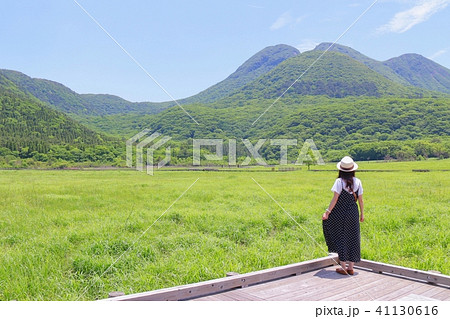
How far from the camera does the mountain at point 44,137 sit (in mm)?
83062

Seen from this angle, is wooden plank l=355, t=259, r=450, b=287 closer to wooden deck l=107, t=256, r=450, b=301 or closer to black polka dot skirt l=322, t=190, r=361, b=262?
wooden deck l=107, t=256, r=450, b=301

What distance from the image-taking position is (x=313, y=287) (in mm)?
5609

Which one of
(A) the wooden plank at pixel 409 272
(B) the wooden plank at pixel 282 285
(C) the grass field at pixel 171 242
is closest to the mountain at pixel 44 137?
(C) the grass field at pixel 171 242

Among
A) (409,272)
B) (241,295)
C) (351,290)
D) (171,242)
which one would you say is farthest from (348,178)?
(171,242)

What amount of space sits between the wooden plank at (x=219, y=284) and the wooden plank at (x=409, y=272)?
0.61m

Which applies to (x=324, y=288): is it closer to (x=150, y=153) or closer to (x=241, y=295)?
(x=241, y=295)

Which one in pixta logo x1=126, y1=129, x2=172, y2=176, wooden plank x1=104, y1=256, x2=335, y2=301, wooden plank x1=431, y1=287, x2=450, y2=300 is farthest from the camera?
pixta logo x1=126, y1=129, x2=172, y2=176

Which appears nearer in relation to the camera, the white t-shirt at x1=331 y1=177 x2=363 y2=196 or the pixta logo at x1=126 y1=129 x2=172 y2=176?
the white t-shirt at x1=331 y1=177 x2=363 y2=196

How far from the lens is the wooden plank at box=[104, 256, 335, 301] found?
187 inches

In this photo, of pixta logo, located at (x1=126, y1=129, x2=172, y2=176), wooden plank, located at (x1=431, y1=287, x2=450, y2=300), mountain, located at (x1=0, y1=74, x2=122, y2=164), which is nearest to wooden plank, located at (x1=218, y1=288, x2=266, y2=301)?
wooden plank, located at (x1=431, y1=287, x2=450, y2=300)

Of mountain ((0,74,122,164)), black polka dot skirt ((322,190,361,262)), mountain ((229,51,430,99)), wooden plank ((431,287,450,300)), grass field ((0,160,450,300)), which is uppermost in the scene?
mountain ((229,51,430,99))

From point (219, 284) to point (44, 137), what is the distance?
109 metres
